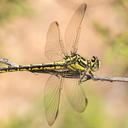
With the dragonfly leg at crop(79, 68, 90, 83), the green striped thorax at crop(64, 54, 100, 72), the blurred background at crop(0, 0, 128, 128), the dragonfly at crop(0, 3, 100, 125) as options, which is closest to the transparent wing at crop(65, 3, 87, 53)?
the dragonfly at crop(0, 3, 100, 125)

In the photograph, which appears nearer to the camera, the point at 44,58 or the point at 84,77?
the point at 84,77

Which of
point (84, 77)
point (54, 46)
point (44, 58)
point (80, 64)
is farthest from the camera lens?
point (44, 58)

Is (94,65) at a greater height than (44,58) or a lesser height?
lesser

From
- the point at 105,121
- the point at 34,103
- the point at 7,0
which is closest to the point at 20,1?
the point at 7,0

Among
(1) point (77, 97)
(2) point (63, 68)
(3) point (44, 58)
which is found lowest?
(1) point (77, 97)

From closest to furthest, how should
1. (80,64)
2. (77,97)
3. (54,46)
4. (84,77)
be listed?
1. (84,77)
2. (80,64)
3. (77,97)
4. (54,46)

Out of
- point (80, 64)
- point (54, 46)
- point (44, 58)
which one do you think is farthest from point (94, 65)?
point (44, 58)

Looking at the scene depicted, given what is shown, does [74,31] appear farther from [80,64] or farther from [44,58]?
[44,58]

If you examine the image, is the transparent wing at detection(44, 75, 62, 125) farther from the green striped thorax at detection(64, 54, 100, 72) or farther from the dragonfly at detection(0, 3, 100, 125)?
the green striped thorax at detection(64, 54, 100, 72)
